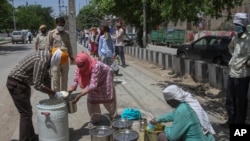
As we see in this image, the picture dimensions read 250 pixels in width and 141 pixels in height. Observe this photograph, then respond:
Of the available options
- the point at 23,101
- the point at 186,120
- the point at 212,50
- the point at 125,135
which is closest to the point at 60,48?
the point at 23,101

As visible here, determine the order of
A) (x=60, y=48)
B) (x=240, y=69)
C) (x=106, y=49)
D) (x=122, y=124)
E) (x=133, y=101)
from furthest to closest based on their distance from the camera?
(x=106, y=49), (x=133, y=101), (x=60, y=48), (x=240, y=69), (x=122, y=124)

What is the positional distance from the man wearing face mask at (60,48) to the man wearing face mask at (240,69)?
3.27 m

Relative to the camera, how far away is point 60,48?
8.02 meters

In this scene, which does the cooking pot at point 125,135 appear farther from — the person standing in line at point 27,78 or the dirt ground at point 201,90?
the dirt ground at point 201,90

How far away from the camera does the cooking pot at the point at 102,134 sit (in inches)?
197

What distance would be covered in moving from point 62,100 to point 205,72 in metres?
6.32

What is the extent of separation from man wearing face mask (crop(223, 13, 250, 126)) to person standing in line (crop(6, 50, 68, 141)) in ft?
8.99

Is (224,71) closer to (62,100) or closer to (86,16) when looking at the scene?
(62,100)

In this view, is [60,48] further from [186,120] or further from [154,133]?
[186,120]

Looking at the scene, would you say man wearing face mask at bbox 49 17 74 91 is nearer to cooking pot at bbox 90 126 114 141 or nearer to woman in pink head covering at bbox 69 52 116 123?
woman in pink head covering at bbox 69 52 116 123

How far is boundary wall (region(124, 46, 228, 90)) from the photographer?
956 centimetres

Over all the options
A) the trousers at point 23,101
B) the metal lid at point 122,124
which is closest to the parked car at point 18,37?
the trousers at point 23,101

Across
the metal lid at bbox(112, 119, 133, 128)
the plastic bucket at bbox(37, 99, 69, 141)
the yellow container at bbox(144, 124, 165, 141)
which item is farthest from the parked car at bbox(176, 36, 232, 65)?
the plastic bucket at bbox(37, 99, 69, 141)

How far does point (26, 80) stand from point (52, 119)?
65 cm
